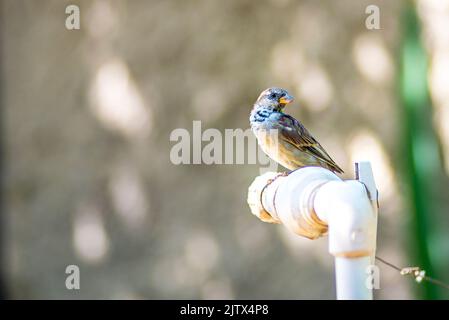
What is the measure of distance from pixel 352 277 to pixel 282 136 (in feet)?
8.67

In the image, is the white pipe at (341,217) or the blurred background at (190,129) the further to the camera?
the blurred background at (190,129)

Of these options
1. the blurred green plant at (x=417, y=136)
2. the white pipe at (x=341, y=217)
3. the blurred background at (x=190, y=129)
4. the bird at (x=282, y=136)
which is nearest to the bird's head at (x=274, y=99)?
the bird at (x=282, y=136)

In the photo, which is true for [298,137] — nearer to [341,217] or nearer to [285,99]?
[285,99]

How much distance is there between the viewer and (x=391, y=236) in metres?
6.24

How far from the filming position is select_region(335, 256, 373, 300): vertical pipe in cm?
235

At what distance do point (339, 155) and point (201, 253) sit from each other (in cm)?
127

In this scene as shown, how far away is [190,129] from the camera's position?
262 inches

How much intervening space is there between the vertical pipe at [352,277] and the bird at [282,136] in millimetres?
2587

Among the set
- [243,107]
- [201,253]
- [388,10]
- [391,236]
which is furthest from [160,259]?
[388,10]

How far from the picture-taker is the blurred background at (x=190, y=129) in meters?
6.23

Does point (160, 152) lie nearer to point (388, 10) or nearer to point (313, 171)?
point (388, 10)

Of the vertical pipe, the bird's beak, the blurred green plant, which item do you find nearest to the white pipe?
the vertical pipe

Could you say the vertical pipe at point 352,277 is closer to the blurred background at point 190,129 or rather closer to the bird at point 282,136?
the bird at point 282,136

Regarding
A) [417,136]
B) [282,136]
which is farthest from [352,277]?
[417,136]
